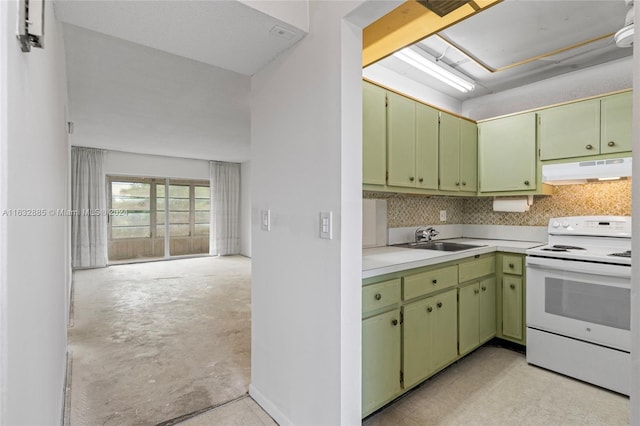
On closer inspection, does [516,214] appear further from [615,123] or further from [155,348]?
[155,348]

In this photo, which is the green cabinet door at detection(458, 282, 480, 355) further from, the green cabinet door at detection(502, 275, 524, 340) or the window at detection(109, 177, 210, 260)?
the window at detection(109, 177, 210, 260)

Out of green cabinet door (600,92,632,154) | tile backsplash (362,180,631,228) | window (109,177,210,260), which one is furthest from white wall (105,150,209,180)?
green cabinet door (600,92,632,154)

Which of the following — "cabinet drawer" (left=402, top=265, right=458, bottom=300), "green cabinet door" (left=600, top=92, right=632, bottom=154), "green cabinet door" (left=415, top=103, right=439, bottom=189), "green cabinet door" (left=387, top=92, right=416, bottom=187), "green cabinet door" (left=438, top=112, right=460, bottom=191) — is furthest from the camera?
"green cabinet door" (left=438, top=112, right=460, bottom=191)

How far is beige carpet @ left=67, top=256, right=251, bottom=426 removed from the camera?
2.07 metres

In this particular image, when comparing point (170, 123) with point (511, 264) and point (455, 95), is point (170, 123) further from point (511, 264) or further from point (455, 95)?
point (511, 264)

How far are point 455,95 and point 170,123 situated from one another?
3832mm

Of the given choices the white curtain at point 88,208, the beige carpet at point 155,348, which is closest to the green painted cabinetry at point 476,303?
the beige carpet at point 155,348

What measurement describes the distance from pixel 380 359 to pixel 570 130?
2.59m

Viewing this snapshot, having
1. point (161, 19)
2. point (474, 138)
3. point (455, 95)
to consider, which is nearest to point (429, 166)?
point (474, 138)

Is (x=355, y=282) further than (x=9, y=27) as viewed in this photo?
Yes

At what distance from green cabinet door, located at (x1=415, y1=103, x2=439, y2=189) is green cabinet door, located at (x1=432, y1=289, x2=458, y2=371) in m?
0.92

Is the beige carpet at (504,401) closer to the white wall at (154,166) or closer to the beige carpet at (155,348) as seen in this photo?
the beige carpet at (155,348)

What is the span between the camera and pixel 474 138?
3.32 meters

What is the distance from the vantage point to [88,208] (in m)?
6.27
